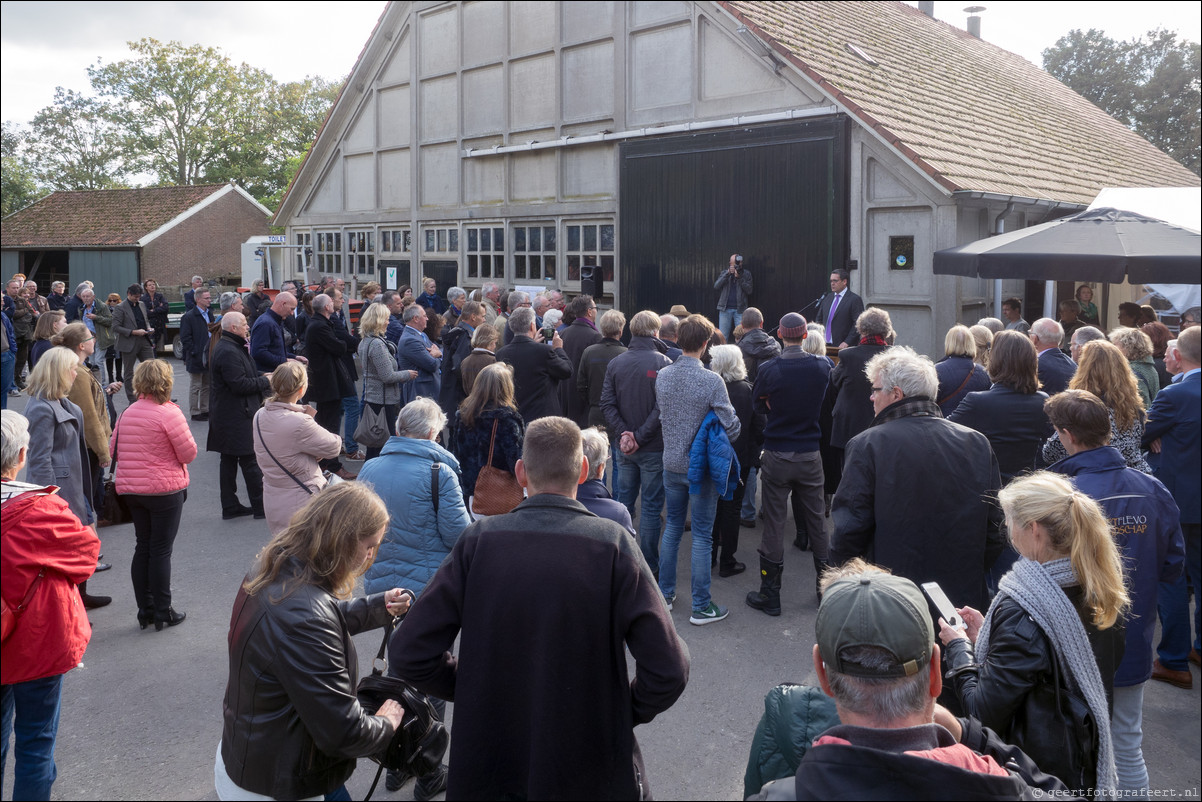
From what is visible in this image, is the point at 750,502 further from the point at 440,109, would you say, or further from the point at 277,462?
the point at 440,109

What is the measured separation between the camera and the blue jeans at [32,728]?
3.46 meters

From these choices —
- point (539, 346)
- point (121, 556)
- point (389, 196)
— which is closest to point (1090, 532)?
point (539, 346)

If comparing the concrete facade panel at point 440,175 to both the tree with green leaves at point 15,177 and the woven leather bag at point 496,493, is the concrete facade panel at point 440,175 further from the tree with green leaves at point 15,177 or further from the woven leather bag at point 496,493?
the tree with green leaves at point 15,177

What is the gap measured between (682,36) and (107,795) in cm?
1332

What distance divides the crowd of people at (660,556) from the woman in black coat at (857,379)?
2 cm

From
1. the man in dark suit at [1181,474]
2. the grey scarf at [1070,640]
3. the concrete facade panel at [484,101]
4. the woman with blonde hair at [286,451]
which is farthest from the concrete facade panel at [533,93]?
the grey scarf at [1070,640]

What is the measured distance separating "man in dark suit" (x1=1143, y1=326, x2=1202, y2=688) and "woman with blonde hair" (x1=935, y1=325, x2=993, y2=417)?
1.27 m

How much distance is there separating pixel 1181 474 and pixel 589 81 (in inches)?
502

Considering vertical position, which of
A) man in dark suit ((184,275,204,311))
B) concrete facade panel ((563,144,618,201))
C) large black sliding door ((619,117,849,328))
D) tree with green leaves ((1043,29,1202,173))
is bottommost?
man in dark suit ((184,275,204,311))

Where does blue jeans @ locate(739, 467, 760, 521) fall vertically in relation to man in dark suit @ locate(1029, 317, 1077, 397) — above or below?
below

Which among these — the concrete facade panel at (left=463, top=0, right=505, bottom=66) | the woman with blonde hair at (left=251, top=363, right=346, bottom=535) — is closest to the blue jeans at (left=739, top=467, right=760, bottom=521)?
the woman with blonde hair at (left=251, top=363, right=346, bottom=535)

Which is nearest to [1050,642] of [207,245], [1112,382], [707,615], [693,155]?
[1112,382]

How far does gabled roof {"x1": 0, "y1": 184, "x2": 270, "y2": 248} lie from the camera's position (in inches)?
1417

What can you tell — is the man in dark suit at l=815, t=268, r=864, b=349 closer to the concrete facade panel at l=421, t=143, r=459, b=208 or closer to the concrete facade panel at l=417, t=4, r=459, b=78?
the concrete facade panel at l=421, t=143, r=459, b=208
